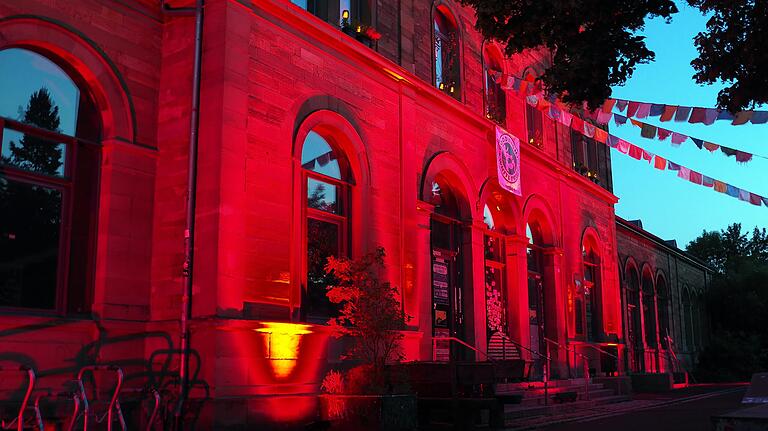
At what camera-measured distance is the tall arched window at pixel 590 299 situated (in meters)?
23.6

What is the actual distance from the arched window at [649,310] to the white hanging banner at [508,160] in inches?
607

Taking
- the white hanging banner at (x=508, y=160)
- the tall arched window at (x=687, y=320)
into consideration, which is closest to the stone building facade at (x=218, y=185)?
the white hanging banner at (x=508, y=160)

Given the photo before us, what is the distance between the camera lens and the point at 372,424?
36.1 feet

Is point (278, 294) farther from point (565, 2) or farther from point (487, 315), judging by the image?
point (487, 315)

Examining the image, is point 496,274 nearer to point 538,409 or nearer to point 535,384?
point 535,384

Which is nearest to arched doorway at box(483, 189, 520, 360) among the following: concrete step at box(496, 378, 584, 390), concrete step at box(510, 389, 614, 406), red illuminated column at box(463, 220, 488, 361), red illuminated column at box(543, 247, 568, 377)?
red illuminated column at box(463, 220, 488, 361)

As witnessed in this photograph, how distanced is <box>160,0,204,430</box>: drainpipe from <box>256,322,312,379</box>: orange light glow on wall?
3.60ft

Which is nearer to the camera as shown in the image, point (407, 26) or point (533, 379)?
point (407, 26)

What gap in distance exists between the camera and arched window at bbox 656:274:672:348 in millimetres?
33656

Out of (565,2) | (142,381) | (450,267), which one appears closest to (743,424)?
(565,2)

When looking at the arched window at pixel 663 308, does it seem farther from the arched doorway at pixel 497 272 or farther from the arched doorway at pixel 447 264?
the arched doorway at pixel 447 264

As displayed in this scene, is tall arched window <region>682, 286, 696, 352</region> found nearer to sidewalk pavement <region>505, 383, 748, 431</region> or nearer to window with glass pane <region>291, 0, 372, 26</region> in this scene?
sidewalk pavement <region>505, 383, 748, 431</region>

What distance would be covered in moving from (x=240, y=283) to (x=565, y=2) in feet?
19.6

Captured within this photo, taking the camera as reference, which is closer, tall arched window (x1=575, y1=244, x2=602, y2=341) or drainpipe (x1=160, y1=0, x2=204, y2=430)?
drainpipe (x1=160, y1=0, x2=204, y2=430)
